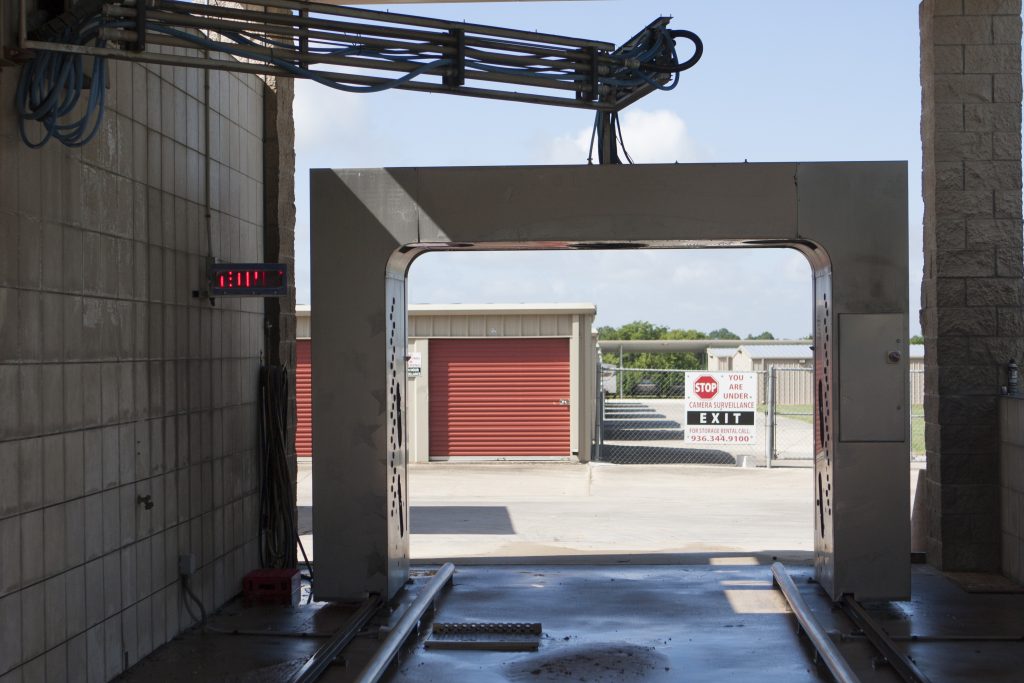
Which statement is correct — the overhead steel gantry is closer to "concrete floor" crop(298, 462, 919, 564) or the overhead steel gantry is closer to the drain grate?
the drain grate

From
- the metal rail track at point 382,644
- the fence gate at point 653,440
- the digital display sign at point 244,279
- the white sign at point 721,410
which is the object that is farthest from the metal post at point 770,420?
the digital display sign at point 244,279

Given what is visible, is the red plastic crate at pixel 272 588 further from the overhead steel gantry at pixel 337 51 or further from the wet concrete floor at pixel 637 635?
the overhead steel gantry at pixel 337 51

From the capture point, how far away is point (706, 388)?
743 inches

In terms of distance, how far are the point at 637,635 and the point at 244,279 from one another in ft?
12.2

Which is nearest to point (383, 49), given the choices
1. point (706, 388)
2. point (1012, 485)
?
point (1012, 485)

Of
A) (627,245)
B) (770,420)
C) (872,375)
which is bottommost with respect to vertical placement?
(770,420)

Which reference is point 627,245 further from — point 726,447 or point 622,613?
point 726,447

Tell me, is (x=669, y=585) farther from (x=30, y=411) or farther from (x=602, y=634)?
(x=30, y=411)

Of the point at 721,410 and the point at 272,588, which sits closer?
the point at 272,588

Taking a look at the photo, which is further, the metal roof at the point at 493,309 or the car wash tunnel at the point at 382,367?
the metal roof at the point at 493,309

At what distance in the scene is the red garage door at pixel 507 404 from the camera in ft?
67.9

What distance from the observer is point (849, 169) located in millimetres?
8609

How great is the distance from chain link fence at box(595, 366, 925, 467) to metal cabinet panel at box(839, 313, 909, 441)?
6.50 meters

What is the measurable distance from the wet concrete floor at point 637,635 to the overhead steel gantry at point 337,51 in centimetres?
340
